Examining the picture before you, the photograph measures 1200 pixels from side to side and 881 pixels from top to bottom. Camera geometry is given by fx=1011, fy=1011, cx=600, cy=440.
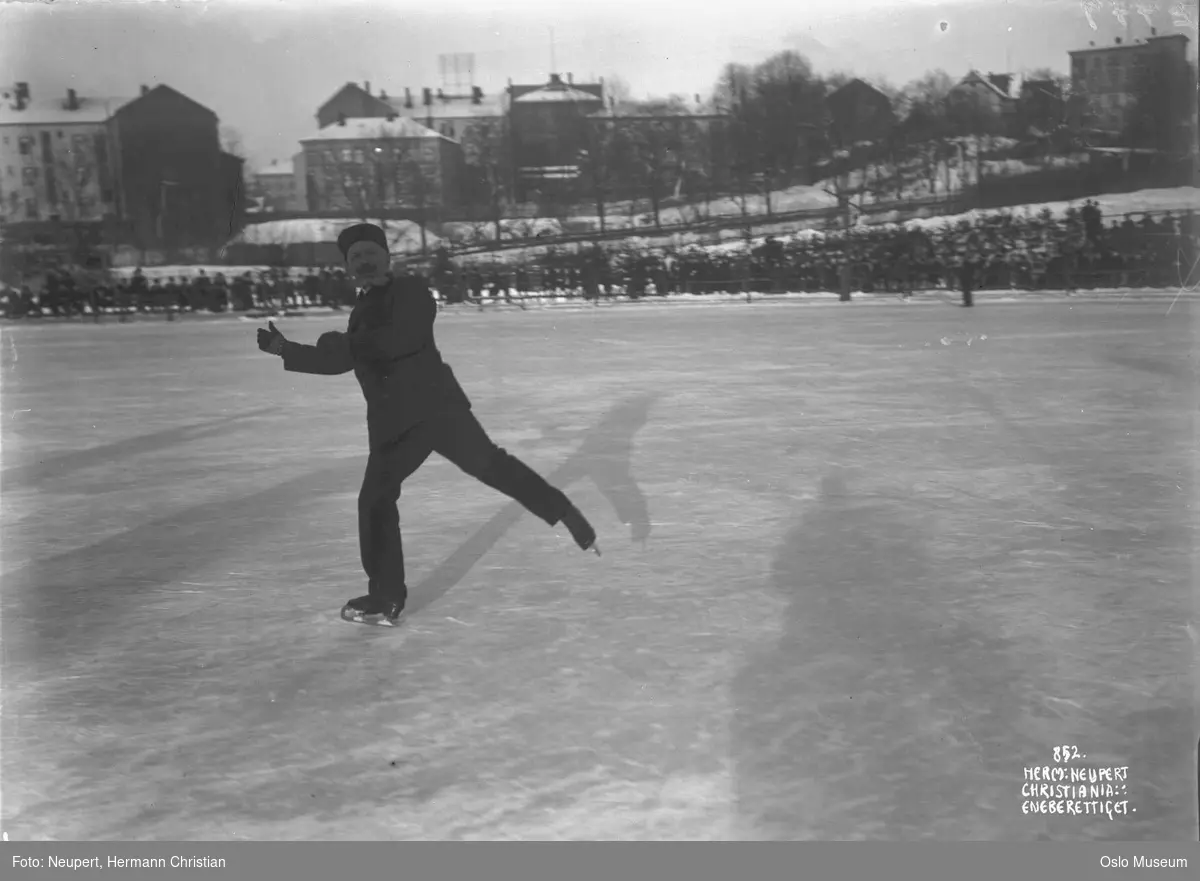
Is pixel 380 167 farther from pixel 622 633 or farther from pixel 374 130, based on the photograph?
pixel 622 633

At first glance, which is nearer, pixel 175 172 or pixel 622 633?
pixel 622 633

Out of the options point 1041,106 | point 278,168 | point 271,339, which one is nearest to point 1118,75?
point 1041,106

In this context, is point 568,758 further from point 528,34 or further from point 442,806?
point 528,34

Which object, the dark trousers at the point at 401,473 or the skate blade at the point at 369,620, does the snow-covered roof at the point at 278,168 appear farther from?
the skate blade at the point at 369,620

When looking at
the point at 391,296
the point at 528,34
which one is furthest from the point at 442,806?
the point at 528,34

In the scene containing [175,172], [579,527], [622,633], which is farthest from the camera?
[175,172]

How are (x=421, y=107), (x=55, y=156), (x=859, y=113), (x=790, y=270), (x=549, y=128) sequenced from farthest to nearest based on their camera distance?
(x=790, y=270) < (x=859, y=113) < (x=549, y=128) < (x=421, y=107) < (x=55, y=156)

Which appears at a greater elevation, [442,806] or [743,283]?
[743,283]

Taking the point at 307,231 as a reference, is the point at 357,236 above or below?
below
